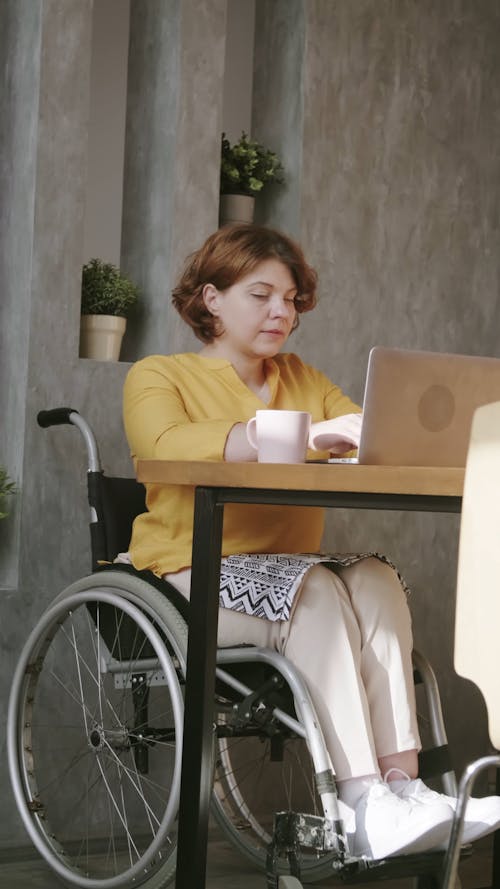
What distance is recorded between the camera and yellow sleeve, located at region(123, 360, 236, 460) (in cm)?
200

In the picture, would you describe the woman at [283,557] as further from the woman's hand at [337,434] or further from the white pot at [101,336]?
the white pot at [101,336]

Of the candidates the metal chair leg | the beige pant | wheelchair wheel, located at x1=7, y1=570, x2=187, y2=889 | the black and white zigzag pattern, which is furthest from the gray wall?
the metal chair leg

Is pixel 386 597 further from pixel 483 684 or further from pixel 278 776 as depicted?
pixel 278 776

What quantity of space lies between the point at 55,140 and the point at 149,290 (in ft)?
1.46

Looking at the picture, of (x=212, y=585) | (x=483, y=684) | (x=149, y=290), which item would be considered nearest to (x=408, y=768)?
(x=212, y=585)

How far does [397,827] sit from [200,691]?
33cm

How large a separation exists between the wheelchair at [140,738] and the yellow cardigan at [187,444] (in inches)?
4.3

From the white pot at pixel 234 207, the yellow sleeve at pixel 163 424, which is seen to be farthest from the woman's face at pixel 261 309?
the white pot at pixel 234 207

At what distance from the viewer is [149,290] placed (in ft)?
9.98

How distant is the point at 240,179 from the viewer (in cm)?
317

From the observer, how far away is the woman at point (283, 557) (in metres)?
1.80

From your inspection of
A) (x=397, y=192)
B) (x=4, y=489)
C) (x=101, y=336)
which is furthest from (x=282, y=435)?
(x=397, y=192)

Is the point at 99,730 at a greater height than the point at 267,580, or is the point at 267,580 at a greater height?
the point at 267,580

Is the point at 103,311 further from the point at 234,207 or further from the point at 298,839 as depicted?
the point at 298,839
